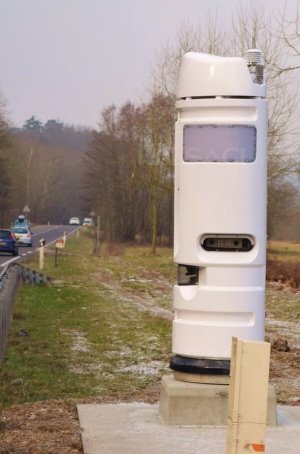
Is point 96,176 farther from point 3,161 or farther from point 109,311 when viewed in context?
point 109,311

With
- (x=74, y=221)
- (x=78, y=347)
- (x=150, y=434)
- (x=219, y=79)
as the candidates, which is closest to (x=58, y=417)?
(x=150, y=434)

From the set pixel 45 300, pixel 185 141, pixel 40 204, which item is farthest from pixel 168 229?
pixel 40 204

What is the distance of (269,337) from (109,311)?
19.3ft

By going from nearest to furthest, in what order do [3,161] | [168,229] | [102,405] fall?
[102,405], [168,229], [3,161]

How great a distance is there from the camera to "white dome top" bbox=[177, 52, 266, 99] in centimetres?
848

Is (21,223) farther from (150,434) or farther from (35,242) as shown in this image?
(150,434)

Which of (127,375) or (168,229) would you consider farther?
(168,229)

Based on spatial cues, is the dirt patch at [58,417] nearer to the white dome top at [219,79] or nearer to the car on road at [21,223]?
the white dome top at [219,79]

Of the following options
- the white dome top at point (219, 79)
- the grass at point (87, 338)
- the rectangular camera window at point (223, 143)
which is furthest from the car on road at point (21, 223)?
the rectangular camera window at point (223, 143)

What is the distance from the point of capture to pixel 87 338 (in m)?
17.3

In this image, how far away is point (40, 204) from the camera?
5950 inches

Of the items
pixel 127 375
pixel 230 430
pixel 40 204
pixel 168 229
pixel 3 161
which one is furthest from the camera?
pixel 40 204

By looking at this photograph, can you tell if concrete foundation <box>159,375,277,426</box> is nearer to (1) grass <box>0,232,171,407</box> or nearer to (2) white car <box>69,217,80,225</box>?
(1) grass <box>0,232,171,407</box>

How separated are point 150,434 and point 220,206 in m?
2.01
